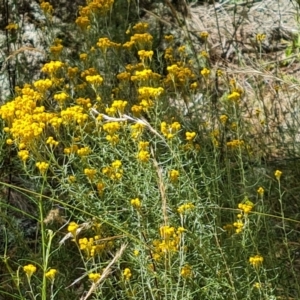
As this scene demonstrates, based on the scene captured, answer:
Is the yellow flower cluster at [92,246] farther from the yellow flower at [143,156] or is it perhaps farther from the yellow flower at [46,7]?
the yellow flower at [46,7]

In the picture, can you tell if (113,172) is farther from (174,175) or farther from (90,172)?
(174,175)

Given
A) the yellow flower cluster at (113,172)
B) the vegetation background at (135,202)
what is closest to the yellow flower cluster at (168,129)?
the vegetation background at (135,202)

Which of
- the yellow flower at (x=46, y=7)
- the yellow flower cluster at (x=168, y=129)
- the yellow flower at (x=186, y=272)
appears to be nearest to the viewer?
the yellow flower at (x=186, y=272)

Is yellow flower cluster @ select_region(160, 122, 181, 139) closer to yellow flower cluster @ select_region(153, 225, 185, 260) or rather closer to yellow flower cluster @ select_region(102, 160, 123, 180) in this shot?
yellow flower cluster @ select_region(102, 160, 123, 180)

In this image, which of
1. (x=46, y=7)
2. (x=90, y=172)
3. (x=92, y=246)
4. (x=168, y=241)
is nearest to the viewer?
(x=168, y=241)

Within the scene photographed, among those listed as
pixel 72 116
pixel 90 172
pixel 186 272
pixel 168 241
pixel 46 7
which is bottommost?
pixel 186 272

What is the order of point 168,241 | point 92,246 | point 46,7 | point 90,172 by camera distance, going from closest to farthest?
point 168,241 → point 92,246 → point 90,172 → point 46,7

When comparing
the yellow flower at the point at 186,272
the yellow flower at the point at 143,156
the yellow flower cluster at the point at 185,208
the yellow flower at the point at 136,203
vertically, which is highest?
the yellow flower at the point at 143,156

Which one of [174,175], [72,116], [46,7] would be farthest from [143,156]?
[46,7]

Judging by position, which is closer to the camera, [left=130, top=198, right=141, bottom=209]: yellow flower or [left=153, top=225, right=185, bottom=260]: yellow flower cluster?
[left=153, top=225, right=185, bottom=260]: yellow flower cluster

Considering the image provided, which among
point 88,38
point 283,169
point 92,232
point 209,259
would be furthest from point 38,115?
point 283,169

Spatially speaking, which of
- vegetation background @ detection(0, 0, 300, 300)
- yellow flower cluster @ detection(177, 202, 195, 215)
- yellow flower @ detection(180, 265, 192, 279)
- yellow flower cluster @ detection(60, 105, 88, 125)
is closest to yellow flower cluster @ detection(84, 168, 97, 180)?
vegetation background @ detection(0, 0, 300, 300)

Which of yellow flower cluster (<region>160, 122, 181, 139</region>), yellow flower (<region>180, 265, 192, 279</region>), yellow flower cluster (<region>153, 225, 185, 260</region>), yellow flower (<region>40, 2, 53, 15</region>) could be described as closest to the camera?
yellow flower cluster (<region>153, 225, 185, 260</region>)

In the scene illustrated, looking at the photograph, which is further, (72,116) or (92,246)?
(72,116)
